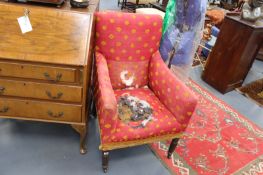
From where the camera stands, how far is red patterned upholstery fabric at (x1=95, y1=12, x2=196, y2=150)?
4.85 feet

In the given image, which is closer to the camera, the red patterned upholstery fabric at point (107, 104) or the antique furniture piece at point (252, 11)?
the red patterned upholstery fabric at point (107, 104)

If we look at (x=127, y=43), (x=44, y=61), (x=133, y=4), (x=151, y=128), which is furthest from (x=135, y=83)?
(x=133, y=4)

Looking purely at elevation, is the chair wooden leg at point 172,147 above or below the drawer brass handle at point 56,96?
below

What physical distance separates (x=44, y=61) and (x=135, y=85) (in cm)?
83

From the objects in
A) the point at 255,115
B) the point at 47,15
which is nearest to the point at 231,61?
the point at 255,115

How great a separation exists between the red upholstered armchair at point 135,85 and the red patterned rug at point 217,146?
18cm

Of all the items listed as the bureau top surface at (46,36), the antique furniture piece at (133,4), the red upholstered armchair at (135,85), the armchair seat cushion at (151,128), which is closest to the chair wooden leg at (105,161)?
the red upholstered armchair at (135,85)

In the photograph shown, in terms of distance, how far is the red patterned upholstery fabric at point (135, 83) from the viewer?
1478mm

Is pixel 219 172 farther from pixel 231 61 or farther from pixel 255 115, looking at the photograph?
pixel 231 61

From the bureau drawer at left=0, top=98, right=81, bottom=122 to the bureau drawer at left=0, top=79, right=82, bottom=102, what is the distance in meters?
0.05

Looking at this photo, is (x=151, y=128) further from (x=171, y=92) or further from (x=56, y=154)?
(x=56, y=154)

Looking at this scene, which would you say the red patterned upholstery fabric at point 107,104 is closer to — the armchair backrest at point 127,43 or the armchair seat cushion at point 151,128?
the armchair seat cushion at point 151,128

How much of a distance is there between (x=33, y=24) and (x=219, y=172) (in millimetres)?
1797

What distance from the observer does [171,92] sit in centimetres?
Answer: 166
